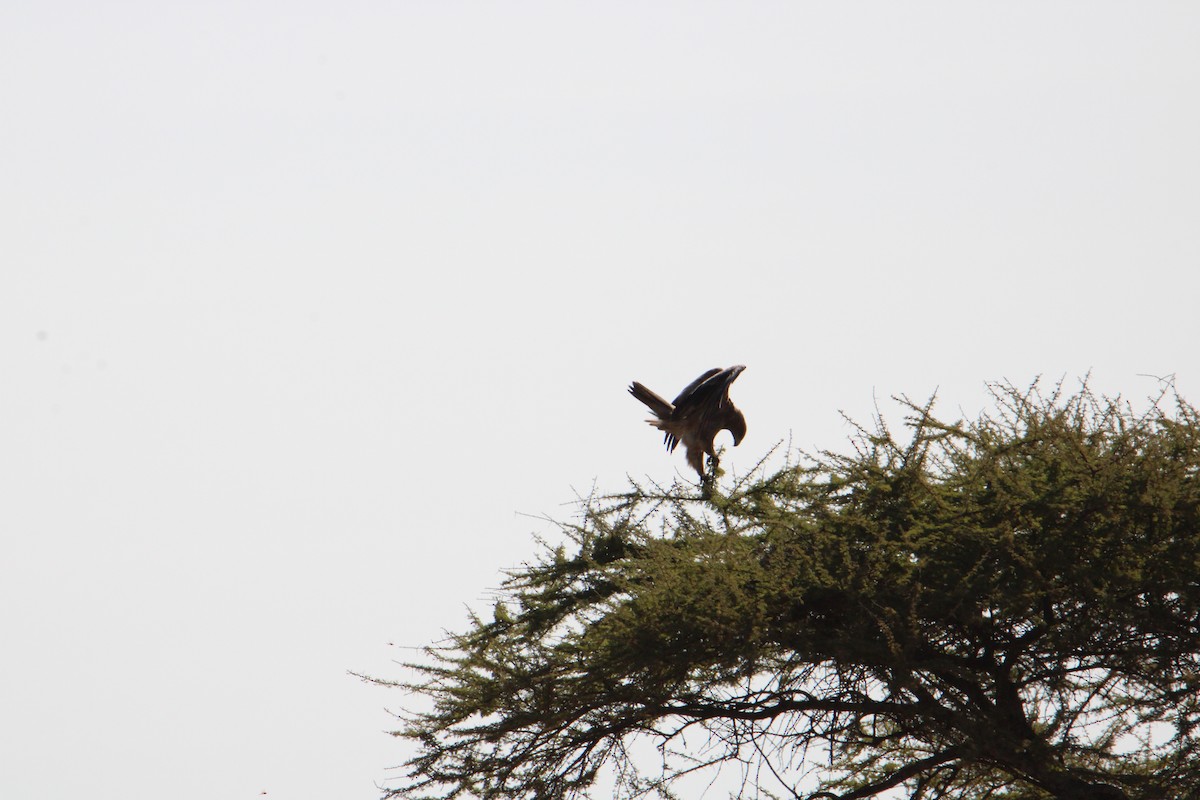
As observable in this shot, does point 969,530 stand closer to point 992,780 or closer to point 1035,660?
point 1035,660

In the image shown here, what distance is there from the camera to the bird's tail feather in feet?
47.3

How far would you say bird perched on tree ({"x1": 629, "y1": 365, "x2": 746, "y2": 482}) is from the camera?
1438cm

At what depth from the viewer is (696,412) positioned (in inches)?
566

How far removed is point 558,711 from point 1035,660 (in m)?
4.08

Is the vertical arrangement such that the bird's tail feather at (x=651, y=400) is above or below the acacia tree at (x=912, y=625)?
above

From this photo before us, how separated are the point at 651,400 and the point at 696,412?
0.47 metres

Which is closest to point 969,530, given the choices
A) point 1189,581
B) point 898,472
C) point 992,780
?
point 898,472

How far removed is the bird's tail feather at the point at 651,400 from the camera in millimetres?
14430

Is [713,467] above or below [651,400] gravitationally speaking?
below

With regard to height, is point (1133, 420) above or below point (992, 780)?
above

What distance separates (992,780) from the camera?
1389 centimetres

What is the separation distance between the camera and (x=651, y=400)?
14.5m

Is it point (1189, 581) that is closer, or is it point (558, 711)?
point (1189, 581)

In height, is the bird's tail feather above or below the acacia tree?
above
